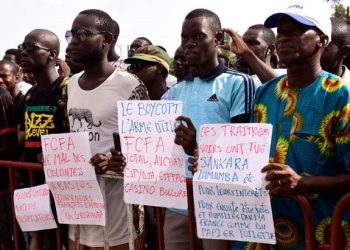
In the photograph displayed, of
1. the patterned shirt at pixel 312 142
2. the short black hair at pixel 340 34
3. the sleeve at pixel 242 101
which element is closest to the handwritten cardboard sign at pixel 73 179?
the sleeve at pixel 242 101

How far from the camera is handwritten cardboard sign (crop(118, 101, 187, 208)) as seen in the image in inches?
125

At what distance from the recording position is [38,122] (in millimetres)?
4102

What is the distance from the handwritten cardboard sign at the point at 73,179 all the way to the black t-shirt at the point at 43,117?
14.1 inches

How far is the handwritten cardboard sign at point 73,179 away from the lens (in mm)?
3582

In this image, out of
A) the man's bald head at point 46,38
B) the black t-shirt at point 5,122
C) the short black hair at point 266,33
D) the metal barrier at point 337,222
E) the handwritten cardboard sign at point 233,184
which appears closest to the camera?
the metal barrier at point 337,222

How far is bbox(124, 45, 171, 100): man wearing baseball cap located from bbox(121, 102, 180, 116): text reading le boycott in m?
1.64

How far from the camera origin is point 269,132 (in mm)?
2670

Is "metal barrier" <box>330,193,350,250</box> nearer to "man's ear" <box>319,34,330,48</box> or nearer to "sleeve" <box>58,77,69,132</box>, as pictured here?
"man's ear" <box>319,34,330,48</box>

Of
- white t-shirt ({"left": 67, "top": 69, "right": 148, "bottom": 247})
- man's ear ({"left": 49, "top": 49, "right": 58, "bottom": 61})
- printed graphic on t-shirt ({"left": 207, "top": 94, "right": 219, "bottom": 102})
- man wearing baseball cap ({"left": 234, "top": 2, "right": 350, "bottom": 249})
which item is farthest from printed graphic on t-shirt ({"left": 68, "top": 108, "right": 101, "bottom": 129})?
man wearing baseball cap ({"left": 234, "top": 2, "right": 350, "bottom": 249})

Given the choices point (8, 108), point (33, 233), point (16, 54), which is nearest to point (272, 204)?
point (33, 233)

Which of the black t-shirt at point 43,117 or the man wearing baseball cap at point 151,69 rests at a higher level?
the man wearing baseball cap at point 151,69

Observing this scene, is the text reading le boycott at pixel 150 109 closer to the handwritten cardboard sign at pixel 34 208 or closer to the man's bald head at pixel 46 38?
the handwritten cardboard sign at pixel 34 208

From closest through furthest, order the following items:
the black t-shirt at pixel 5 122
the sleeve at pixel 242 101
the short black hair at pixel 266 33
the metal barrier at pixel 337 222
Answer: the metal barrier at pixel 337 222
the sleeve at pixel 242 101
the black t-shirt at pixel 5 122
the short black hair at pixel 266 33

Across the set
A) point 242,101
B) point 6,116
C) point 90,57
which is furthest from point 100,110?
point 6,116
